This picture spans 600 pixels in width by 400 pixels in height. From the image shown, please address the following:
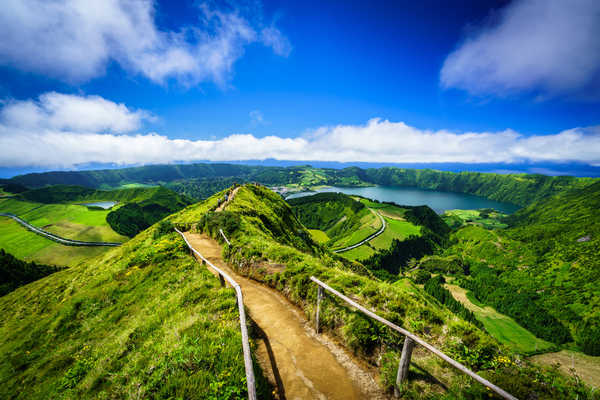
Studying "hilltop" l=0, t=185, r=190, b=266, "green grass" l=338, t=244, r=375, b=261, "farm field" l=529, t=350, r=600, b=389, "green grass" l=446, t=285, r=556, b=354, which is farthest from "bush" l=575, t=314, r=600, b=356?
"hilltop" l=0, t=185, r=190, b=266

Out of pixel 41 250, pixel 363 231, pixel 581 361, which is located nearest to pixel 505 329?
pixel 581 361

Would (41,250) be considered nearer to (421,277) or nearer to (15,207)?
(15,207)

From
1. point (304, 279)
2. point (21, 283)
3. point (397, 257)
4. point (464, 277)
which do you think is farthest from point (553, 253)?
point (21, 283)

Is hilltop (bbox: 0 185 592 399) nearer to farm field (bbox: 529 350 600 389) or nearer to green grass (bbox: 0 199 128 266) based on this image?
farm field (bbox: 529 350 600 389)

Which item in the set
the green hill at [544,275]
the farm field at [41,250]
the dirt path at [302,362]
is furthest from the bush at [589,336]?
the farm field at [41,250]

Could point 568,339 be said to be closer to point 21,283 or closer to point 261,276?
point 261,276
